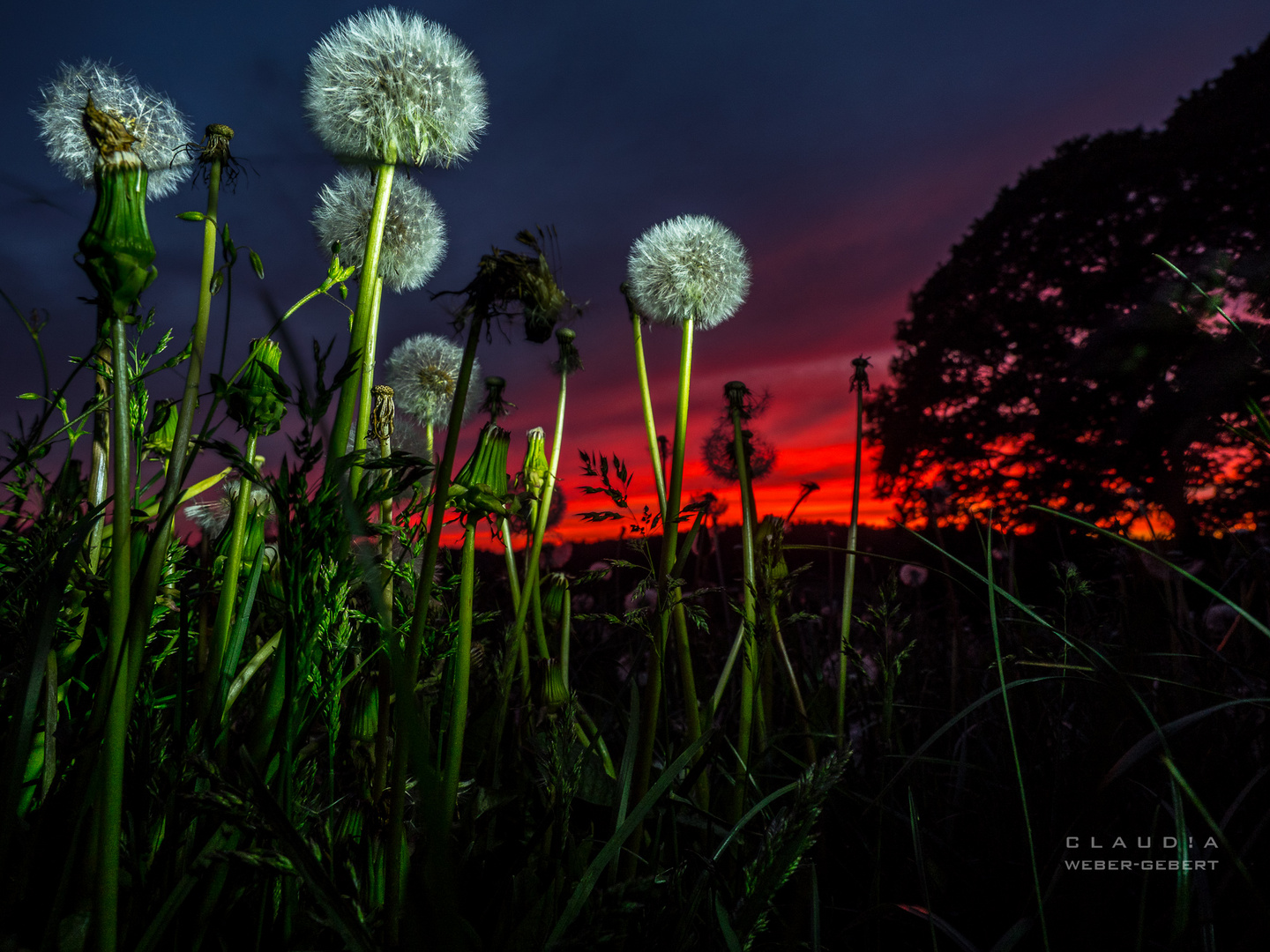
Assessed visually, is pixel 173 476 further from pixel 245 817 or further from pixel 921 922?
pixel 921 922

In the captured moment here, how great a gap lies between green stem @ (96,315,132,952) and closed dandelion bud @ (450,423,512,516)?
39 centimetres

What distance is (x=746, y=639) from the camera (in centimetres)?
121

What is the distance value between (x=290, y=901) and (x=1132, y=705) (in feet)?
3.64

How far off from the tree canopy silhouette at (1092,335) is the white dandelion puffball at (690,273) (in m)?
7.25

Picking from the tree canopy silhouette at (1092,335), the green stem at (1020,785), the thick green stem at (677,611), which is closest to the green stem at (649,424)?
the thick green stem at (677,611)

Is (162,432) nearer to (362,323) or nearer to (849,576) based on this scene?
(362,323)

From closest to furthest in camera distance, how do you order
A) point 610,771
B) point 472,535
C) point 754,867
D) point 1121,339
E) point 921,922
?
point 754,867 < point 472,535 < point 921,922 < point 610,771 < point 1121,339

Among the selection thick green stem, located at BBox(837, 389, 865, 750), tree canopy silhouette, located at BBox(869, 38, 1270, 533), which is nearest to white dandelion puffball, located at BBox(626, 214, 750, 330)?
thick green stem, located at BBox(837, 389, 865, 750)

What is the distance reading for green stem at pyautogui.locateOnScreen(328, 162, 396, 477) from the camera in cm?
83

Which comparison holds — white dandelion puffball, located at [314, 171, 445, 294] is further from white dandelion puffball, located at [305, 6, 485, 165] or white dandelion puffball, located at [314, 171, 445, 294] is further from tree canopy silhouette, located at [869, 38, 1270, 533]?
tree canopy silhouette, located at [869, 38, 1270, 533]

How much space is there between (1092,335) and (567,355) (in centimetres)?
1019

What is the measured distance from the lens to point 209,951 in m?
0.81

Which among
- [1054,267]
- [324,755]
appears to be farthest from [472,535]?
[1054,267]

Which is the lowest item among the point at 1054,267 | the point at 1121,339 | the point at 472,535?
the point at 472,535
